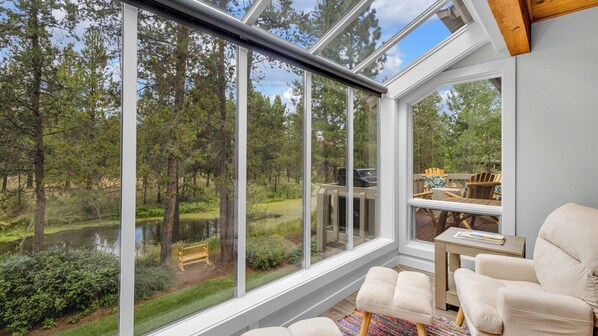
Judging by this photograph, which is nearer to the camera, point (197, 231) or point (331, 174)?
point (197, 231)

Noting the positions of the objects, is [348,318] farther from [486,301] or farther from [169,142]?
[169,142]

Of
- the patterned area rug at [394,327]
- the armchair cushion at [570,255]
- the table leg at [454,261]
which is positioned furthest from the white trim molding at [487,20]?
the patterned area rug at [394,327]

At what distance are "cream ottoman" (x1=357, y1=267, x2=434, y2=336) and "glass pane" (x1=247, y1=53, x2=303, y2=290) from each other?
0.81m

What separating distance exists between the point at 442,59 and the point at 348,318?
2927 millimetres

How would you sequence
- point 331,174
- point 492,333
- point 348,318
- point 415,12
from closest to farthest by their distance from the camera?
point 492,333 → point 348,318 → point 415,12 → point 331,174

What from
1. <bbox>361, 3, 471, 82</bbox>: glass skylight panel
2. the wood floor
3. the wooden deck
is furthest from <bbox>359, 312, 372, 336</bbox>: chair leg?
<bbox>361, 3, 471, 82</bbox>: glass skylight panel

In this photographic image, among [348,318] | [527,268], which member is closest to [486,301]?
[527,268]

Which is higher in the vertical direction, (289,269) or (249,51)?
(249,51)

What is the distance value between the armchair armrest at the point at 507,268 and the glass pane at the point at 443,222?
Result: 1.05 meters

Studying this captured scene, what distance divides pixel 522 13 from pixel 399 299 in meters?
2.34

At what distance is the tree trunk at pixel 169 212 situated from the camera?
6.00 ft

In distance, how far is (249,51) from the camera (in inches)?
87.5

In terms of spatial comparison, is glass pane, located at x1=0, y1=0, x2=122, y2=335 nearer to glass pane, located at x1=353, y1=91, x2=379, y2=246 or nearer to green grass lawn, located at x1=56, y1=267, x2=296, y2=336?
green grass lawn, located at x1=56, y1=267, x2=296, y2=336

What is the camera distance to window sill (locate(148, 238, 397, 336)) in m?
1.82
